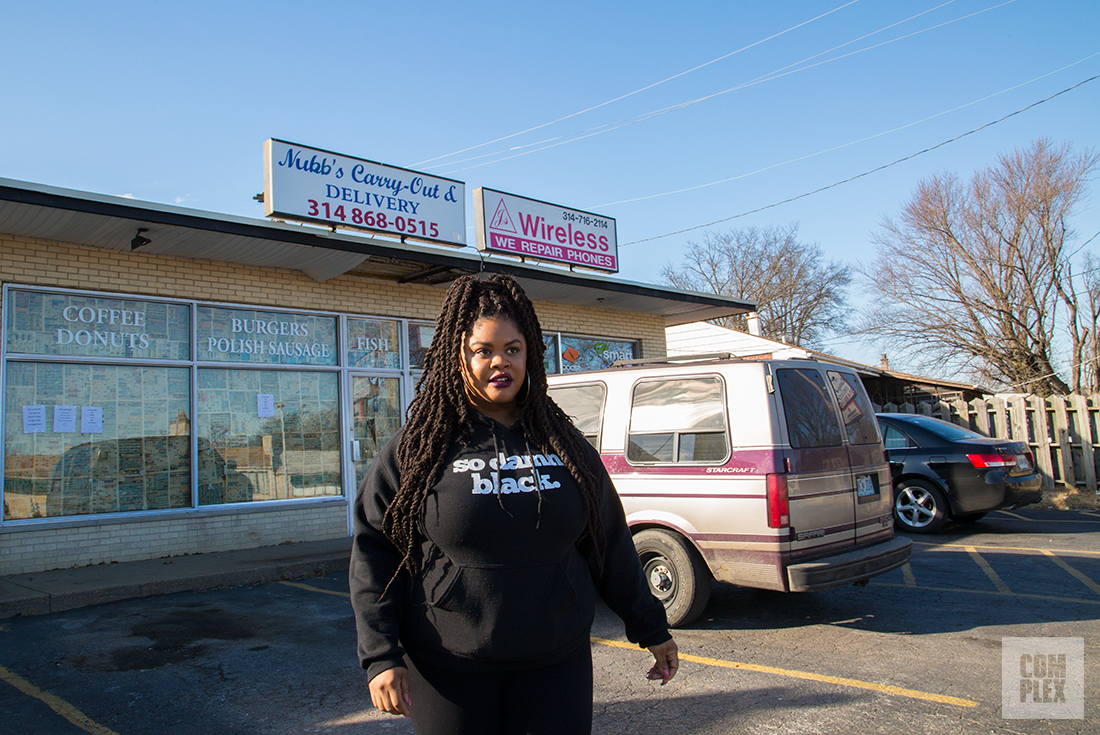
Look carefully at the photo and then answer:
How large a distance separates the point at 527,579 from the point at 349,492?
9.17 m

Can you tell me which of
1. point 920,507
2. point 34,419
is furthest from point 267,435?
point 920,507

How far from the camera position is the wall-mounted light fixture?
27.9 ft

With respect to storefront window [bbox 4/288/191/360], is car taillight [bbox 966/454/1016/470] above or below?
below

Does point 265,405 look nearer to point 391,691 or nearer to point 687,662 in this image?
point 687,662

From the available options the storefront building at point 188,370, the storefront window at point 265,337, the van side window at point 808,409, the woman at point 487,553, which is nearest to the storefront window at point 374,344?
the storefront building at point 188,370

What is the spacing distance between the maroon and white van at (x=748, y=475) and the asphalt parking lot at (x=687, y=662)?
20.2 inches

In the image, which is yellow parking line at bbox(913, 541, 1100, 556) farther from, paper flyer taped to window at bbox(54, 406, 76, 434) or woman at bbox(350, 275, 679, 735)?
paper flyer taped to window at bbox(54, 406, 76, 434)

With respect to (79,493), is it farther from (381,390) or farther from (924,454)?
(924,454)

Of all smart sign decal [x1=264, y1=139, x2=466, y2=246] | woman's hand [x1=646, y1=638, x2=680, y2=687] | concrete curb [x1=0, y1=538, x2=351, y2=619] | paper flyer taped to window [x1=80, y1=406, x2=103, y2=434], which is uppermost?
smart sign decal [x1=264, y1=139, x2=466, y2=246]

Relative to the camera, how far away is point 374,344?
11469 millimetres

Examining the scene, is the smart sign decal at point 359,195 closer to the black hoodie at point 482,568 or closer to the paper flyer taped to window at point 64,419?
the paper flyer taped to window at point 64,419

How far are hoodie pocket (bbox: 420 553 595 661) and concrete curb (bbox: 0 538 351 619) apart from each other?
251 inches
